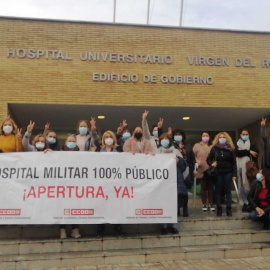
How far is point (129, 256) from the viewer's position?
5.26m

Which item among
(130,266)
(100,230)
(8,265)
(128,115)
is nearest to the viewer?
(8,265)

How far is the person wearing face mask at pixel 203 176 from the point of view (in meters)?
7.53

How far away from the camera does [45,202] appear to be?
5.75 meters

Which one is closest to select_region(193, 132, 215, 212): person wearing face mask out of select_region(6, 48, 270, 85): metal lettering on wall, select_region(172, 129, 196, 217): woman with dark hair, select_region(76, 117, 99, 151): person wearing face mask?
select_region(172, 129, 196, 217): woman with dark hair

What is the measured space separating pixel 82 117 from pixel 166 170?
20.7 feet

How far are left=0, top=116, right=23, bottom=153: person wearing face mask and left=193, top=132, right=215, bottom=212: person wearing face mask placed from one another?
3766 mm

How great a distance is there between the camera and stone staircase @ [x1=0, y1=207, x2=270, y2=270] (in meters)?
5.15

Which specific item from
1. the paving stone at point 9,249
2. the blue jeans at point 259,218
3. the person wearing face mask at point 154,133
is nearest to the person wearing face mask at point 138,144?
the person wearing face mask at point 154,133

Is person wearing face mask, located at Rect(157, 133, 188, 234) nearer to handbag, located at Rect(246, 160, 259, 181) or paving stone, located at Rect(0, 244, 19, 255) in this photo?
handbag, located at Rect(246, 160, 259, 181)

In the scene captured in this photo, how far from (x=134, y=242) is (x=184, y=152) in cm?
224

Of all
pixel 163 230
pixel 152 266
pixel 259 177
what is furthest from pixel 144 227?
pixel 259 177

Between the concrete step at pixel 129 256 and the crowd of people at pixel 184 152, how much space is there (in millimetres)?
593

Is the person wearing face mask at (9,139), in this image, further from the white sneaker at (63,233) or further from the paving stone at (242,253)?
the paving stone at (242,253)

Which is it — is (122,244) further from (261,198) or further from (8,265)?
(261,198)
